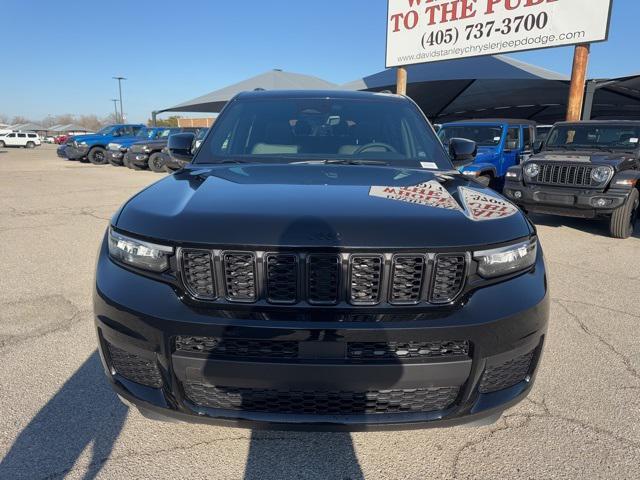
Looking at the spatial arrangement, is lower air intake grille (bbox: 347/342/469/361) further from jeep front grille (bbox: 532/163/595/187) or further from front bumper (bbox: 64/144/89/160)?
front bumper (bbox: 64/144/89/160)

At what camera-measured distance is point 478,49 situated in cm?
1323

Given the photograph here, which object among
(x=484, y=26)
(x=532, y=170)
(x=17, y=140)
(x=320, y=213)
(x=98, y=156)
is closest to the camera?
(x=320, y=213)

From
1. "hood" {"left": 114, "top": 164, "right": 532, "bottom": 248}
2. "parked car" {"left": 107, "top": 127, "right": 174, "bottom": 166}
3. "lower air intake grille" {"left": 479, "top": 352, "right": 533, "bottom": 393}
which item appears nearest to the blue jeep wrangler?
"parked car" {"left": 107, "top": 127, "right": 174, "bottom": 166}

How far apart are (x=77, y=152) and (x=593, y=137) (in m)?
22.4

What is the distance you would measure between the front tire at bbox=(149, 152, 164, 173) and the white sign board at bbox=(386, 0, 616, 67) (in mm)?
9208

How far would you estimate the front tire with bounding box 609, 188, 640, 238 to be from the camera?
683cm

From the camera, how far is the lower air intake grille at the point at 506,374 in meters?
1.73

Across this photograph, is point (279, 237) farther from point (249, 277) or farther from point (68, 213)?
point (68, 213)

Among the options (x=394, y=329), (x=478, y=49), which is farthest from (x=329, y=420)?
(x=478, y=49)

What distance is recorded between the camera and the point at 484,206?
6.52ft

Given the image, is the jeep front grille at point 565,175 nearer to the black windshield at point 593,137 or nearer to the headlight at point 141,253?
the black windshield at point 593,137

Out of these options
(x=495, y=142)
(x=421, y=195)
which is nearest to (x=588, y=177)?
(x=495, y=142)

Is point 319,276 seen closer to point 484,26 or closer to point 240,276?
point 240,276

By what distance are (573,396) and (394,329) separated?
176cm
